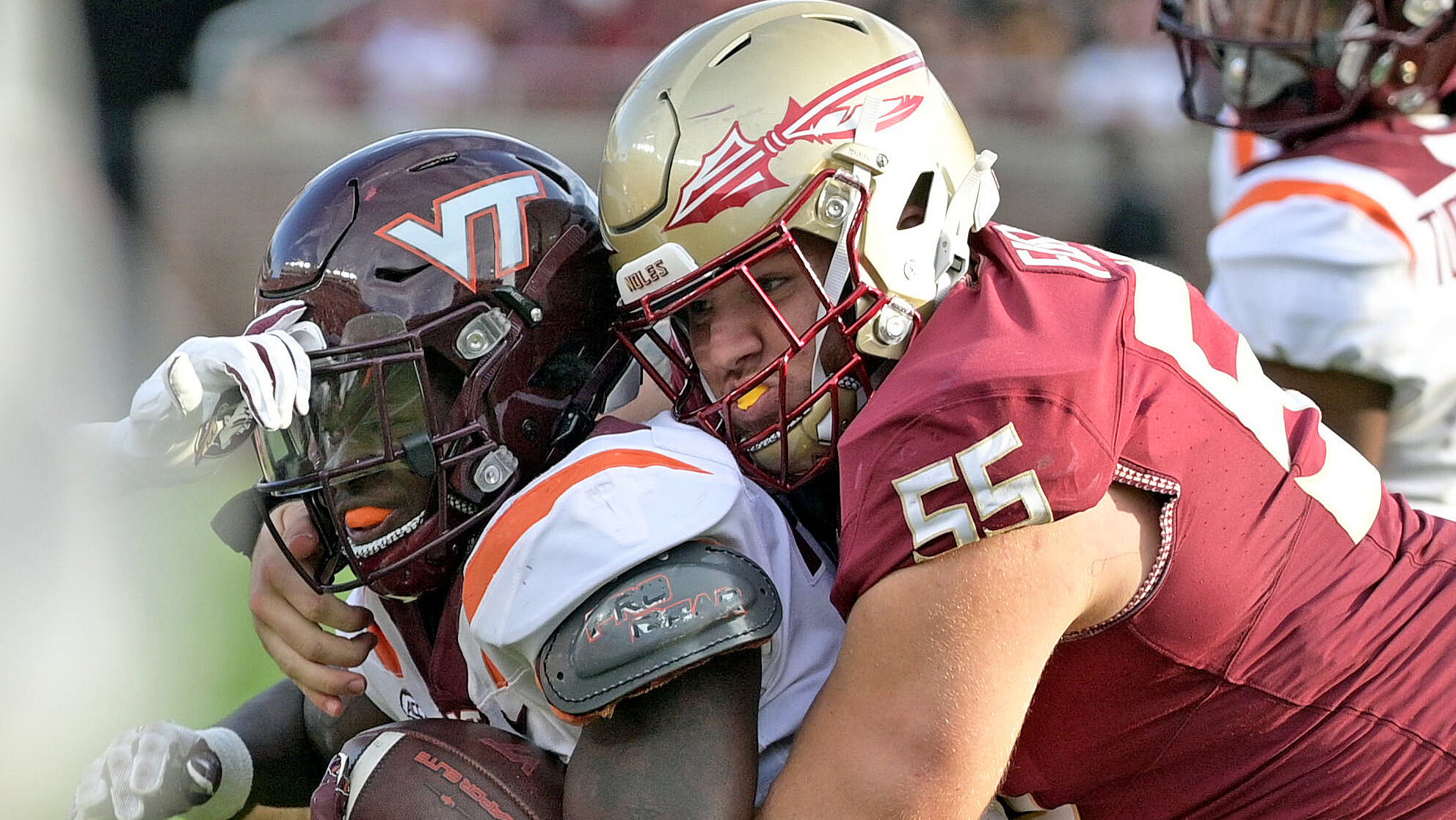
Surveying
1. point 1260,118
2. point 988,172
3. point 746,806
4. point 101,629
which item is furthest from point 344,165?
point 101,629

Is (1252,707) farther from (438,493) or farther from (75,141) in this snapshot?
(75,141)

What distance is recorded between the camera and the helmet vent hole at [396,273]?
2109 mm

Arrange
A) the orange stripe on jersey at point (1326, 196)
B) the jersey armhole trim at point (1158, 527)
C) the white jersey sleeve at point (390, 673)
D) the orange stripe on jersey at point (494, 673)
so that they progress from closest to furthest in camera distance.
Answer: the jersey armhole trim at point (1158, 527) → the orange stripe on jersey at point (494, 673) → the white jersey sleeve at point (390, 673) → the orange stripe on jersey at point (1326, 196)

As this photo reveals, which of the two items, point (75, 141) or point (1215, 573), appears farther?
point (75, 141)

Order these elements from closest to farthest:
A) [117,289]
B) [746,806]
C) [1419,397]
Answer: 1. [746,806]
2. [1419,397]
3. [117,289]

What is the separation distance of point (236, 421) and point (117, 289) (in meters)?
6.40

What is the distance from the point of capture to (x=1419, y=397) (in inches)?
123

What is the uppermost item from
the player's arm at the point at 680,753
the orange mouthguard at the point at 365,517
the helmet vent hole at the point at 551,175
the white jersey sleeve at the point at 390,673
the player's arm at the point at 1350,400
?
the helmet vent hole at the point at 551,175

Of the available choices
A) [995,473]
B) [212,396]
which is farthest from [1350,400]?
[212,396]

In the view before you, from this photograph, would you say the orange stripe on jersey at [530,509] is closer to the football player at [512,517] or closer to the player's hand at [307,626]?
the football player at [512,517]

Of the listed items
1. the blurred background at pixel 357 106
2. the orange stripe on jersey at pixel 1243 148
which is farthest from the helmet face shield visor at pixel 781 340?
the blurred background at pixel 357 106

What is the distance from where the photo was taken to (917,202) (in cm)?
212

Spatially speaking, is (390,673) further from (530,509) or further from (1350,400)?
(1350,400)

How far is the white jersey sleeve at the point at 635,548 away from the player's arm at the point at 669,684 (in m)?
0.03
